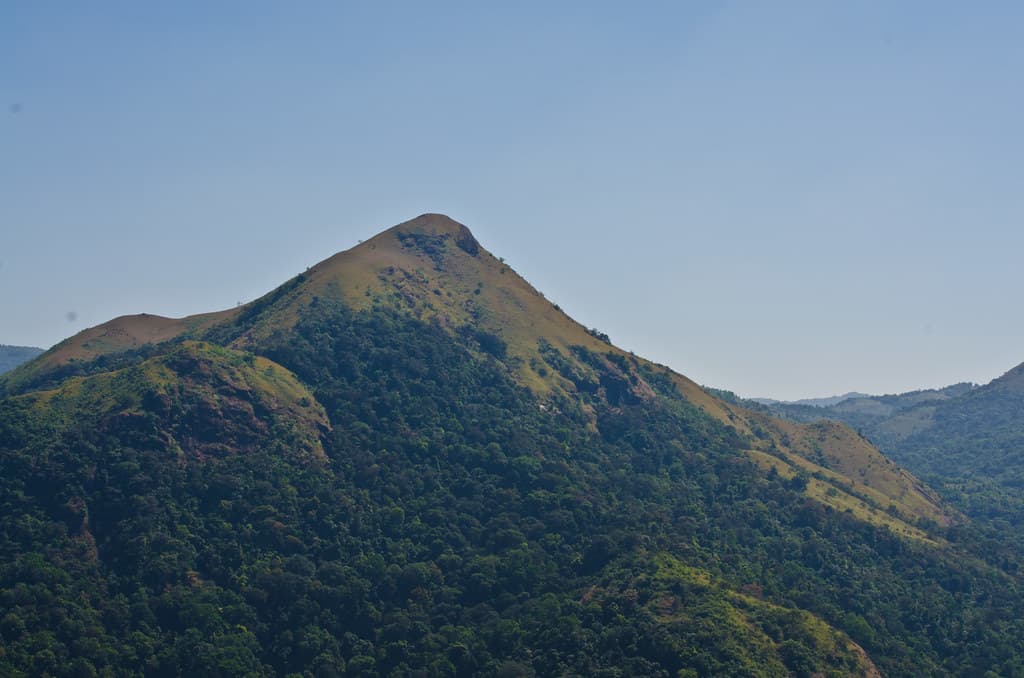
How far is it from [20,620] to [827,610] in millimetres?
118948

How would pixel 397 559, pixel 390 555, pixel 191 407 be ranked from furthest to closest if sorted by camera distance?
pixel 191 407 → pixel 390 555 → pixel 397 559

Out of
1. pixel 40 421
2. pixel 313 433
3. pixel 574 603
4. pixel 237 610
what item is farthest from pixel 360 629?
pixel 40 421

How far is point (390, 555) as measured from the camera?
155 meters

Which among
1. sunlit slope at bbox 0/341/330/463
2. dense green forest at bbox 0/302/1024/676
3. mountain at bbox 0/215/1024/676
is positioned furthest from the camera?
sunlit slope at bbox 0/341/330/463

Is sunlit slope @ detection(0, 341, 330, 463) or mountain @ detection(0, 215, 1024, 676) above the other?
sunlit slope @ detection(0, 341, 330, 463)

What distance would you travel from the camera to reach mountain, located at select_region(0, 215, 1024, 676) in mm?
125750

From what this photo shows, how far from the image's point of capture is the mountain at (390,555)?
4951 inches

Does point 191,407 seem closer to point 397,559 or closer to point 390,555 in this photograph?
point 390,555

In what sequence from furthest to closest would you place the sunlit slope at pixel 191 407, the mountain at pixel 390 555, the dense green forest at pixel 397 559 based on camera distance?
the sunlit slope at pixel 191 407 → the mountain at pixel 390 555 → the dense green forest at pixel 397 559

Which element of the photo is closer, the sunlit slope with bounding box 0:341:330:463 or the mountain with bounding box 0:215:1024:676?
the mountain with bounding box 0:215:1024:676

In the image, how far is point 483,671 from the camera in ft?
415

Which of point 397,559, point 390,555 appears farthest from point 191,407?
point 397,559

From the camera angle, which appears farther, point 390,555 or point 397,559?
point 390,555

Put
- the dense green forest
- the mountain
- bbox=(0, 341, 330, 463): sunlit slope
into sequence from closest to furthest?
the dense green forest → the mountain → bbox=(0, 341, 330, 463): sunlit slope
